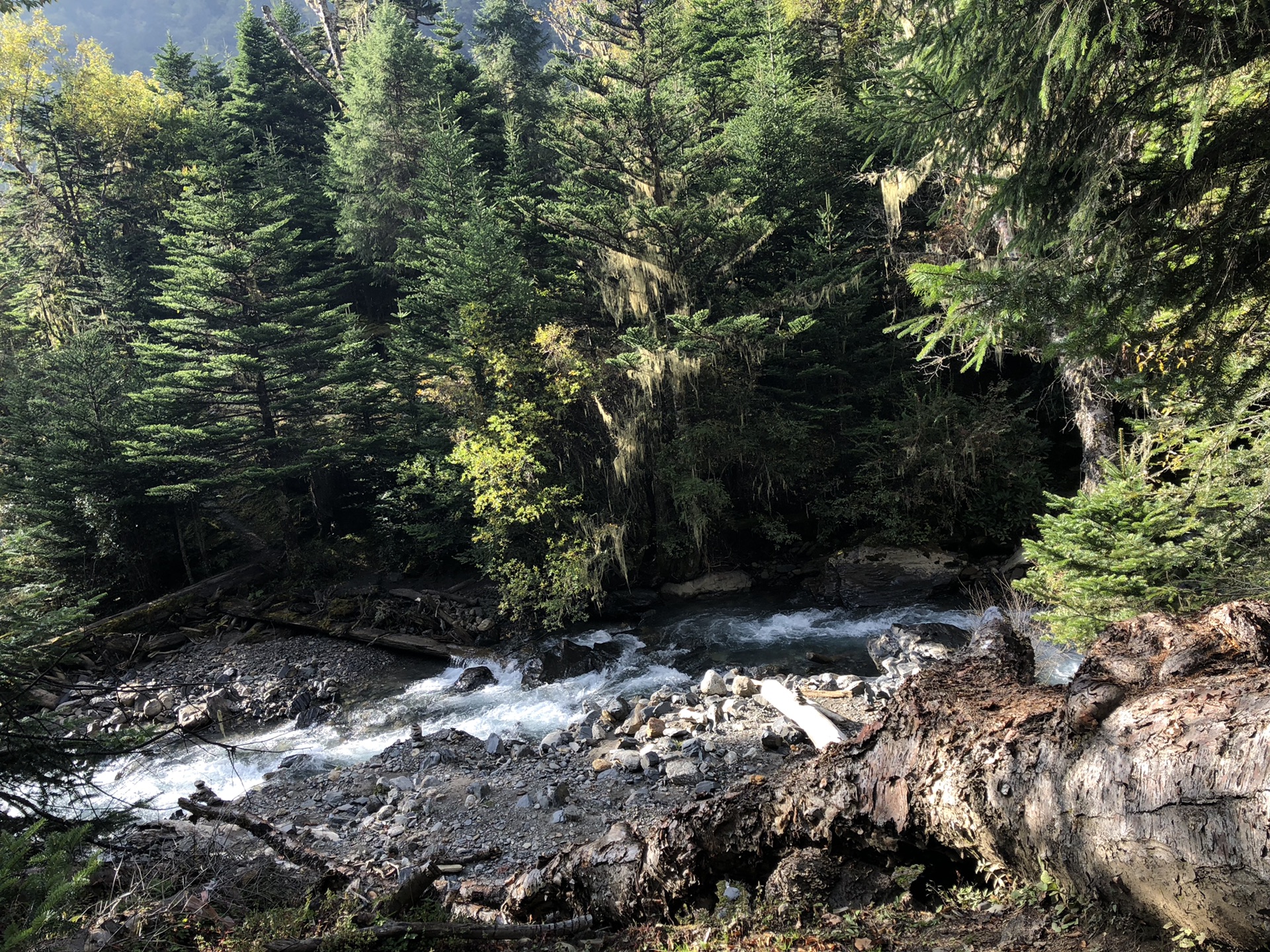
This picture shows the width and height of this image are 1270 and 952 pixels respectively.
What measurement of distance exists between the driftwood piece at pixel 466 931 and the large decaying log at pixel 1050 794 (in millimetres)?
233

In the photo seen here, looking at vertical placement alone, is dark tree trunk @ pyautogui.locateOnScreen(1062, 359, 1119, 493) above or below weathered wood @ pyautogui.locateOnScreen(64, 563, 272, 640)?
above

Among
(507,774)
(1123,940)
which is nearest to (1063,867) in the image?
(1123,940)

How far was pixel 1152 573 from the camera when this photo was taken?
5.98m

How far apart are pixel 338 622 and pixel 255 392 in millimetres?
7322

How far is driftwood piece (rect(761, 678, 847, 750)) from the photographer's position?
823 cm

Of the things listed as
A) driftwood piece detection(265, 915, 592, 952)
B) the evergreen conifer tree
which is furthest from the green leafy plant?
the evergreen conifer tree

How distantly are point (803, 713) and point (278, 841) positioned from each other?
6108 millimetres

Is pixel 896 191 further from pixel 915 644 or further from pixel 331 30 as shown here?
pixel 331 30

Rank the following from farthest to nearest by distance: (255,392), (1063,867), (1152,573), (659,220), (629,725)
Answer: (255,392) < (659,220) < (629,725) < (1152,573) < (1063,867)

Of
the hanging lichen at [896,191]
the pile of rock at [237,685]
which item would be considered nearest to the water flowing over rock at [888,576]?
the hanging lichen at [896,191]

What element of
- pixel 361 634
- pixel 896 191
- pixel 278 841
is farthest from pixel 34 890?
pixel 896 191

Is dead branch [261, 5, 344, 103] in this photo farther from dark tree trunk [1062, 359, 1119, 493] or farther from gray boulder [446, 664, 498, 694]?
dark tree trunk [1062, 359, 1119, 493]

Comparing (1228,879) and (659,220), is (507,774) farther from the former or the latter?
(659,220)

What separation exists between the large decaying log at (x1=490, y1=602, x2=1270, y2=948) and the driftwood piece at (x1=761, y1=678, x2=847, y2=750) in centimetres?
346
